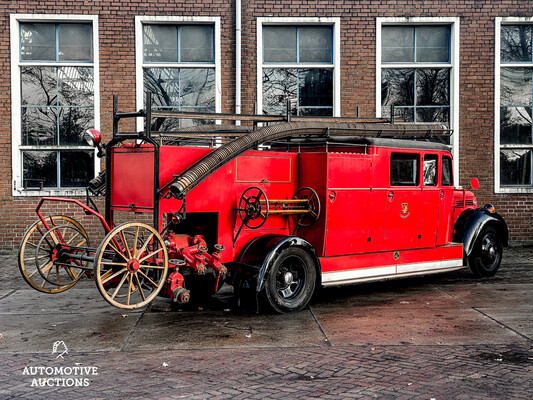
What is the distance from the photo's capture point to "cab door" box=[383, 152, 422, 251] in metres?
9.15

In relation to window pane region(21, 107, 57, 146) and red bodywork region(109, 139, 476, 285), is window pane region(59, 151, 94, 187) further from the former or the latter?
red bodywork region(109, 139, 476, 285)

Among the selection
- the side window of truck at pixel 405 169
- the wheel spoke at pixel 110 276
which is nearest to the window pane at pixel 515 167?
the side window of truck at pixel 405 169

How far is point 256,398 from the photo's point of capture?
15.7ft

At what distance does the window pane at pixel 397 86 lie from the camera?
1446 cm

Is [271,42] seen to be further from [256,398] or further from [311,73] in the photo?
[256,398]

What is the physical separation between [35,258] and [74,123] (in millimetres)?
7166

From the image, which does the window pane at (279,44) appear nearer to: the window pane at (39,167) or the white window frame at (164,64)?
the white window frame at (164,64)

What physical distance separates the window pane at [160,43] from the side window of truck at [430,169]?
21.5ft

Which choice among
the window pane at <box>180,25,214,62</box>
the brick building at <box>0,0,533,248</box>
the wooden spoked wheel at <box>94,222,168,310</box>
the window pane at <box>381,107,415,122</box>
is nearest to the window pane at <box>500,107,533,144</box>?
the brick building at <box>0,0,533,248</box>

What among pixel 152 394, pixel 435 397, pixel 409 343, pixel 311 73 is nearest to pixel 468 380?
pixel 435 397

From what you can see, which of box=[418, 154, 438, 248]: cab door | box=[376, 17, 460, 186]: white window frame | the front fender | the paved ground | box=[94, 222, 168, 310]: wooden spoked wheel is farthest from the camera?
box=[376, 17, 460, 186]: white window frame

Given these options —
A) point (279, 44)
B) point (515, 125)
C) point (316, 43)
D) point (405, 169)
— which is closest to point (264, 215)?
point (405, 169)

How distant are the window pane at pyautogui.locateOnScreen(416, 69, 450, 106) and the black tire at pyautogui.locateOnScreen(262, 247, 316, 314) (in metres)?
7.70

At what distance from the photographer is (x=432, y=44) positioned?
1453cm
